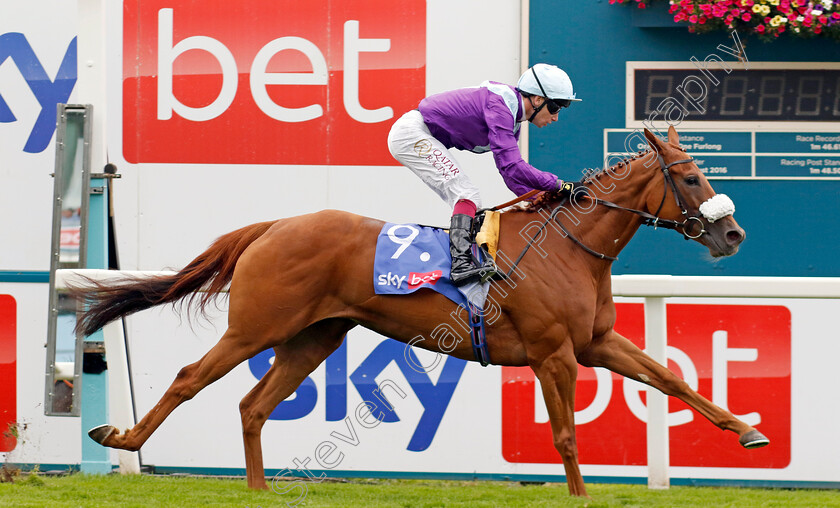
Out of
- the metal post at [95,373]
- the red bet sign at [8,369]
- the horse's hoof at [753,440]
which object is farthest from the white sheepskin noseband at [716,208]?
the red bet sign at [8,369]

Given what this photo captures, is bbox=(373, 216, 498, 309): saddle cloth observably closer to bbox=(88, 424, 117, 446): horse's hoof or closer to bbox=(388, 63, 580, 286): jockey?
bbox=(388, 63, 580, 286): jockey

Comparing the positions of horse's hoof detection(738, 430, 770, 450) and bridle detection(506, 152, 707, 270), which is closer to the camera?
horse's hoof detection(738, 430, 770, 450)

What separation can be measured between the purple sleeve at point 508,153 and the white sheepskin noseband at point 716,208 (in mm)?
658

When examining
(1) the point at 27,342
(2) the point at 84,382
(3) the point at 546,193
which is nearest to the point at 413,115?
(3) the point at 546,193

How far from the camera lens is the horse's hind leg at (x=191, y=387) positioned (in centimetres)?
454

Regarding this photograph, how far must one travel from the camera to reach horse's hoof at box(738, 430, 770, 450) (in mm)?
4238

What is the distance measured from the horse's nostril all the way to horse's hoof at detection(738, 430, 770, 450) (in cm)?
81

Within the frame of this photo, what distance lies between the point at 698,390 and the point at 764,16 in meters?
2.04

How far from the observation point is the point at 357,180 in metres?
5.73

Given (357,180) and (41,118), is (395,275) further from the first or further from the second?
(41,118)

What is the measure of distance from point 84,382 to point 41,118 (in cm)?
154

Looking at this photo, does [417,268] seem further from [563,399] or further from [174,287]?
[174,287]

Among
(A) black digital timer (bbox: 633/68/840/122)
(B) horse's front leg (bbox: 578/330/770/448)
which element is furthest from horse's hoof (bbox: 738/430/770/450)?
(A) black digital timer (bbox: 633/68/840/122)

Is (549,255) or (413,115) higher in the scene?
(413,115)
